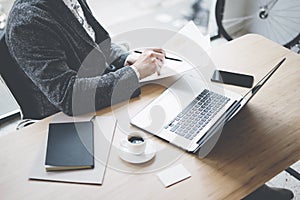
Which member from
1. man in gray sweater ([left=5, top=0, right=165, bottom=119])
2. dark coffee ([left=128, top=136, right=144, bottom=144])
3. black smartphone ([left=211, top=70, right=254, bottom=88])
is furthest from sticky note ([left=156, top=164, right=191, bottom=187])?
black smartphone ([left=211, top=70, right=254, bottom=88])

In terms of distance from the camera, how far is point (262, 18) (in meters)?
3.14

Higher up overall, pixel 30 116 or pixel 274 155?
pixel 274 155

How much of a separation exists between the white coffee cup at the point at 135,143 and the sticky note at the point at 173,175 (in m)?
0.10

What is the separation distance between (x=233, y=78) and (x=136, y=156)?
0.60 metres

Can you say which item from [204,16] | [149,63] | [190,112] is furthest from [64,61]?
[204,16]

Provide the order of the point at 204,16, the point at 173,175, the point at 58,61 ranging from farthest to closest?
the point at 204,16 → the point at 58,61 → the point at 173,175

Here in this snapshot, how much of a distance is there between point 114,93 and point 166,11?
6.38ft

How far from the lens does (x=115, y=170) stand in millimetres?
1136

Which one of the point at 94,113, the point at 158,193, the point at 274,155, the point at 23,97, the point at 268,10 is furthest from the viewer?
the point at 268,10

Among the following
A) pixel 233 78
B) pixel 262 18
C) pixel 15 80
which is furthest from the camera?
pixel 262 18

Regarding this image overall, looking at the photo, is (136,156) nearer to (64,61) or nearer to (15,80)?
(64,61)

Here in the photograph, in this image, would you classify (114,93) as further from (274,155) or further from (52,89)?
(274,155)

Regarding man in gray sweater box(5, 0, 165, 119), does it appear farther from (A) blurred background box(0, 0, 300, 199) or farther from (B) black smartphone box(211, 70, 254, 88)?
(A) blurred background box(0, 0, 300, 199)

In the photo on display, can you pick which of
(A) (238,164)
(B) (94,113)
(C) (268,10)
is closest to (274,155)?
(A) (238,164)
